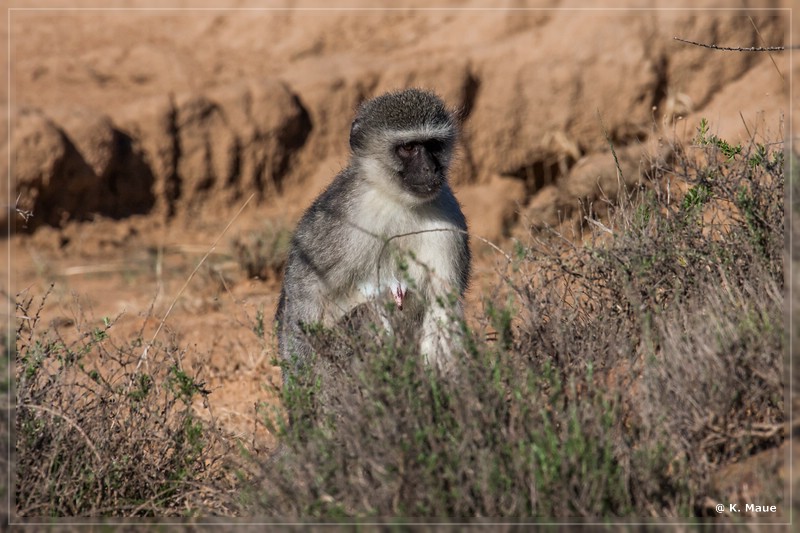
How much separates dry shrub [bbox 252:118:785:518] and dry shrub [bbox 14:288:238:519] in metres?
0.49

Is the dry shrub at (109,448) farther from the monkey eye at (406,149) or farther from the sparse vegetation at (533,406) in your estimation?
the monkey eye at (406,149)

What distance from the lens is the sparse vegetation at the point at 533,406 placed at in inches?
131

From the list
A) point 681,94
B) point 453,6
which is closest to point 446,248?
point 681,94

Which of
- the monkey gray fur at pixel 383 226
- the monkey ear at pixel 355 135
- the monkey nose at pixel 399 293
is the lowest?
the monkey nose at pixel 399 293

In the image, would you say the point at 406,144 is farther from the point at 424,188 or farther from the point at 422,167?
the point at 424,188

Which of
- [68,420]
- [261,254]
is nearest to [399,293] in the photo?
[68,420]

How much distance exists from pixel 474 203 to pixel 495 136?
84 centimetres

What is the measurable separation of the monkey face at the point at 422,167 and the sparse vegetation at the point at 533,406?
28.1 inches

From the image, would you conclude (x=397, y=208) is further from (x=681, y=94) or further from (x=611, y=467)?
(x=681, y=94)

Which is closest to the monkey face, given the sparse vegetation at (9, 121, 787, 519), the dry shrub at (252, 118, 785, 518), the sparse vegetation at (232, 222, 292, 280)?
the sparse vegetation at (9, 121, 787, 519)

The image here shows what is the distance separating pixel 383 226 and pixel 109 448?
5.64ft

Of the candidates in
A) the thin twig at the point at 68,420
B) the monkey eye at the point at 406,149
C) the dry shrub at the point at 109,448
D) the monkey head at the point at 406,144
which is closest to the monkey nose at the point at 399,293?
the monkey head at the point at 406,144

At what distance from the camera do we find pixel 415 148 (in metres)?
5.24

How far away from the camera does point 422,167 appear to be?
5113mm
